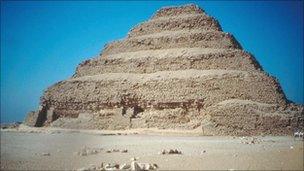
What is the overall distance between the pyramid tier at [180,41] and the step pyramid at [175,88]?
0.08m

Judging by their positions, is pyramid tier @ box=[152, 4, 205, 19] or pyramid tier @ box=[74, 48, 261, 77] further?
pyramid tier @ box=[152, 4, 205, 19]

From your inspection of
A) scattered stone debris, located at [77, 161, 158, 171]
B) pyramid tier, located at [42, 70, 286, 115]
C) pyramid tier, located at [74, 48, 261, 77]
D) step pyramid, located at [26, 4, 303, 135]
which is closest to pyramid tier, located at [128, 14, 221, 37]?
step pyramid, located at [26, 4, 303, 135]

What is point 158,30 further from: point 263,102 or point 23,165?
point 23,165

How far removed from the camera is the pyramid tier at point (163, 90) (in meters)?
29.0

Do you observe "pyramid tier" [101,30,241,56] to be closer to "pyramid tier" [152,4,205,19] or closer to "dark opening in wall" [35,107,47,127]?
"pyramid tier" [152,4,205,19]

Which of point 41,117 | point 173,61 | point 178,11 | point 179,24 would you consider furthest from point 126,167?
point 178,11

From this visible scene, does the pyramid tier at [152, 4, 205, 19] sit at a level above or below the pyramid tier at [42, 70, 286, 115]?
above

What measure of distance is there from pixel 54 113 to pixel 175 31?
12.7 metres

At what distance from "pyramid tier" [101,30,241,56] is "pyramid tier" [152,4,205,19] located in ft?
11.4

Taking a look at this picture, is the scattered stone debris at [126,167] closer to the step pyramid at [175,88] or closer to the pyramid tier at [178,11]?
the step pyramid at [175,88]

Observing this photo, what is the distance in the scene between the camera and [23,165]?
35.9 feet

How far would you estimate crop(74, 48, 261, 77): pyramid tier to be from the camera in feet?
104

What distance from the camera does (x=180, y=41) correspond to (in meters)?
34.9

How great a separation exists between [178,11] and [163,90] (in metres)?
11.0
